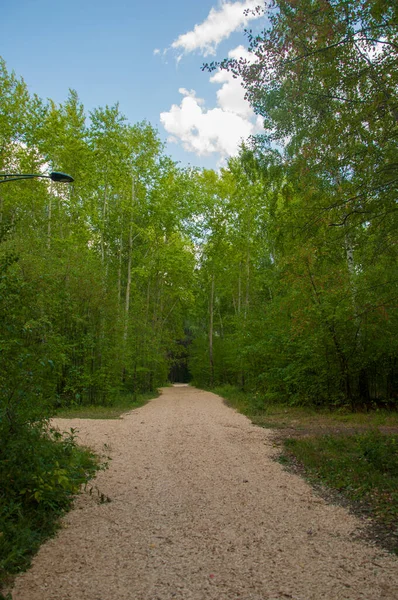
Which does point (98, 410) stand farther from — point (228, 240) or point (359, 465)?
point (228, 240)

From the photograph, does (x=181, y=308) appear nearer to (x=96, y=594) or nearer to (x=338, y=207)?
(x=338, y=207)

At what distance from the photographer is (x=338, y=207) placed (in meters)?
6.32

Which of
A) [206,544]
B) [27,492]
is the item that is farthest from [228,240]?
[206,544]

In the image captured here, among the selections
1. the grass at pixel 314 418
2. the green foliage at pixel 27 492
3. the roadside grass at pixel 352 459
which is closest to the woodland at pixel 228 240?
the green foliage at pixel 27 492

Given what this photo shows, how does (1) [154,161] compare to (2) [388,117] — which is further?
(1) [154,161]

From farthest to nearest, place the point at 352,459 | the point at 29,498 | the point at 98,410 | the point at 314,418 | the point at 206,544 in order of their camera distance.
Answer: the point at 98,410
the point at 314,418
the point at 352,459
the point at 29,498
the point at 206,544

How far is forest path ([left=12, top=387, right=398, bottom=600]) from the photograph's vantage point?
274 cm

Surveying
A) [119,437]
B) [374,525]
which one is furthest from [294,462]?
[119,437]

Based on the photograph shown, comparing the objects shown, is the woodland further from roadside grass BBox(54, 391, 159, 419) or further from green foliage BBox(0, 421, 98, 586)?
roadside grass BBox(54, 391, 159, 419)

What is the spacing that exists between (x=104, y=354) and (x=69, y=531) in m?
10.7

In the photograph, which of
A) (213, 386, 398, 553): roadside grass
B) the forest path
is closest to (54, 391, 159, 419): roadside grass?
(213, 386, 398, 553): roadside grass

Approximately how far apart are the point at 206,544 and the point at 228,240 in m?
21.1

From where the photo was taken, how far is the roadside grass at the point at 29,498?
304 centimetres

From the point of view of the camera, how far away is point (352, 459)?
5934 mm
